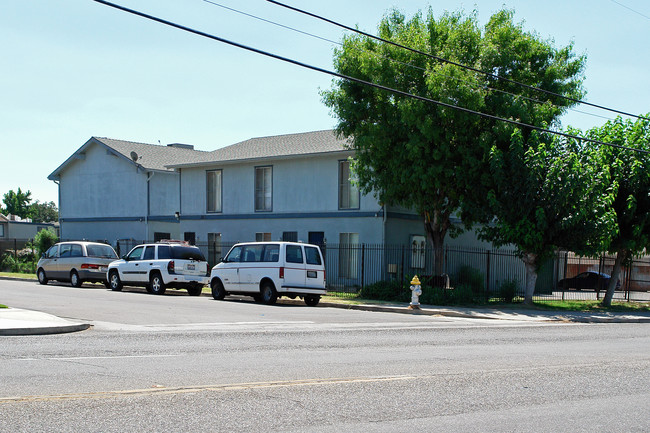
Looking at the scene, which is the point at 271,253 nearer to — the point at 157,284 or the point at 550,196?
the point at 157,284

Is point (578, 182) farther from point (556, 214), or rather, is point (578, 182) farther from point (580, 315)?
point (580, 315)

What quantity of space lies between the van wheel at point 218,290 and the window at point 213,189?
499 inches

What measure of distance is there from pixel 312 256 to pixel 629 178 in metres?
12.0

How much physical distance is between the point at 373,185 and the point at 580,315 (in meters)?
8.84

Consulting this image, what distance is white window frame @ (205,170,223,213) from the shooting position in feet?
114

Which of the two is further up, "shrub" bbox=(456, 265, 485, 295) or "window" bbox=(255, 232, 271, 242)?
"window" bbox=(255, 232, 271, 242)

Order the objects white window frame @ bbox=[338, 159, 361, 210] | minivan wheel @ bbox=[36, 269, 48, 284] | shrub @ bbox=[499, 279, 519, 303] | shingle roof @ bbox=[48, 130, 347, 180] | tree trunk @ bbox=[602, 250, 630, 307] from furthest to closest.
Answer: shingle roof @ bbox=[48, 130, 347, 180] < white window frame @ bbox=[338, 159, 361, 210] < minivan wheel @ bbox=[36, 269, 48, 284] < shrub @ bbox=[499, 279, 519, 303] < tree trunk @ bbox=[602, 250, 630, 307]

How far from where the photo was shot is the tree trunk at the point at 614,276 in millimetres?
25625

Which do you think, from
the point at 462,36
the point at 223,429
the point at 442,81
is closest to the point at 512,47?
the point at 462,36

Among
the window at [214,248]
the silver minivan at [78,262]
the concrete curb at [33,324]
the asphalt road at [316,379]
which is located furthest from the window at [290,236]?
the concrete curb at [33,324]

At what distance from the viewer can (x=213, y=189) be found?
35125 millimetres

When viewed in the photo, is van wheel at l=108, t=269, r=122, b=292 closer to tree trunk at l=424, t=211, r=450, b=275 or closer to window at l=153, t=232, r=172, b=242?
tree trunk at l=424, t=211, r=450, b=275

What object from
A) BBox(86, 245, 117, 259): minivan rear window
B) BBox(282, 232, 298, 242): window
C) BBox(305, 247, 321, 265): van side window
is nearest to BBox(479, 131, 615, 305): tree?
BBox(305, 247, 321, 265): van side window

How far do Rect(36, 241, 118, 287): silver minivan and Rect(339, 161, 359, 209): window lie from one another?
984 centimetres
